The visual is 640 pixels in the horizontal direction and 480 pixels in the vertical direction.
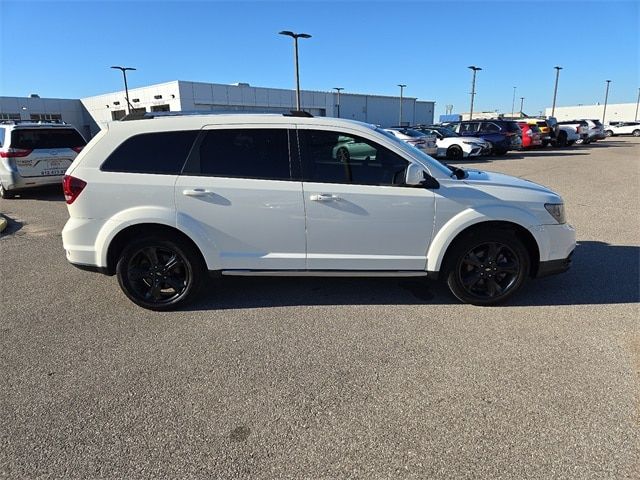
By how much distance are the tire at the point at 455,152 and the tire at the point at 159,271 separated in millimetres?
17499

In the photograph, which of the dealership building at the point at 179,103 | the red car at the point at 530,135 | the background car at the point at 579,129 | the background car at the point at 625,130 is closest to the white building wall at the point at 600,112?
the background car at the point at 625,130

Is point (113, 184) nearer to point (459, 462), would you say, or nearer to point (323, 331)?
point (323, 331)

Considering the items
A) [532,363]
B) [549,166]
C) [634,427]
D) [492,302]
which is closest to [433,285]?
[492,302]

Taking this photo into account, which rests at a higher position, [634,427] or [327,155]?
[327,155]

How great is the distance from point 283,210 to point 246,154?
2.08 ft

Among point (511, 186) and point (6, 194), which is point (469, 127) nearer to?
point (511, 186)

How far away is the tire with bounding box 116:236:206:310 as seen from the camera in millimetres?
3938

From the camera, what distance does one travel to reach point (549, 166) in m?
16.5

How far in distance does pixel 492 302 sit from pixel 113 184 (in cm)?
373

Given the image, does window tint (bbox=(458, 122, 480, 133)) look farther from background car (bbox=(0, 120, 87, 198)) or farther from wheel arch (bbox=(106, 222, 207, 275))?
wheel arch (bbox=(106, 222, 207, 275))

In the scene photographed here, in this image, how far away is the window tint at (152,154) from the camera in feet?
12.7

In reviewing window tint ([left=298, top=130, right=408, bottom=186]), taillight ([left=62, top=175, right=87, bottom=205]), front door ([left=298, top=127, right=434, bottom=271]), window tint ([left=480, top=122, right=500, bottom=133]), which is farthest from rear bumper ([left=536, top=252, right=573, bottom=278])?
window tint ([left=480, top=122, right=500, bottom=133])

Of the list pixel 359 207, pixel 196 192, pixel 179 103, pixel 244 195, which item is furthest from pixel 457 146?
pixel 179 103

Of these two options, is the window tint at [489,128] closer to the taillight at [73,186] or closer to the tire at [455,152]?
the tire at [455,152]
